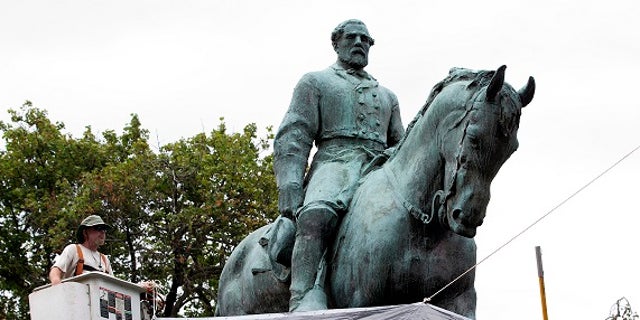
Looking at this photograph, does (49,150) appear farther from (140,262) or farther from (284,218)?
(284,218)

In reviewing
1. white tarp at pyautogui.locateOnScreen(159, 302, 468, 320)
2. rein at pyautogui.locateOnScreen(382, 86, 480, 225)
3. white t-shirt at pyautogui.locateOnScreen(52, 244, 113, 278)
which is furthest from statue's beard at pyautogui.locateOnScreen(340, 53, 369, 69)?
white tarp at pyautogui.locateOnScreen(159, 302, 468, 320)

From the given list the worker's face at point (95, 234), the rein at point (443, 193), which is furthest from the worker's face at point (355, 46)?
the worker's face at point (95, 234)

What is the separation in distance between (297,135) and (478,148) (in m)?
2.43

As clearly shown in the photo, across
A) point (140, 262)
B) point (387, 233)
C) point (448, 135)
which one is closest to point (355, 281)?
point (387, 233)

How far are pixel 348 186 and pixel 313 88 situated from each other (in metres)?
1.17

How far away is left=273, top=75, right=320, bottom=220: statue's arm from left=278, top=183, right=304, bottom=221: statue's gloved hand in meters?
0.02

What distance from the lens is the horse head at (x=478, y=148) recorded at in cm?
1398

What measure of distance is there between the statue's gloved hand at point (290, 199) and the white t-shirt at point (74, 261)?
1.83m

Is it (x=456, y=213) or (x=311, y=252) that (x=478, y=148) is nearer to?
(x=456, y=213)

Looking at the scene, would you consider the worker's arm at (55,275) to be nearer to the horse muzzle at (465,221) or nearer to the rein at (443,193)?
the rein at (443,193)

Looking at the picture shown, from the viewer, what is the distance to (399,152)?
15047 mm

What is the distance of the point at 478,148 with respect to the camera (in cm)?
1402

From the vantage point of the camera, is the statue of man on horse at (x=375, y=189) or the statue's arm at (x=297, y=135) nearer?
the statue of man on horse at (x=375, y=189)

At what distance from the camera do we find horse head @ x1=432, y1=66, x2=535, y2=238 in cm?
1398
